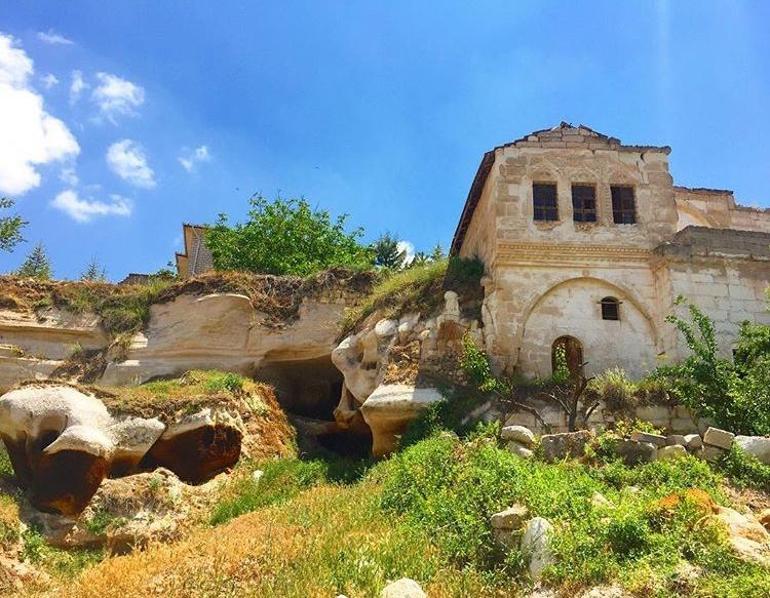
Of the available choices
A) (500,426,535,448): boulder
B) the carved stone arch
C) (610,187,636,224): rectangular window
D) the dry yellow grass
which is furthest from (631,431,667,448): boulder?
(610,187,636,224): rectangular window

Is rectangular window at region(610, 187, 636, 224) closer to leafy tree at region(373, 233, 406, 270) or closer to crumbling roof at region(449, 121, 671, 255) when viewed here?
crumbling roof at region(449, 121, 671, 255)

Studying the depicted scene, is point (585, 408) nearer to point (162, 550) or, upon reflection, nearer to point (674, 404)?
point (674, 404)

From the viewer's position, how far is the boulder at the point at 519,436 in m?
13.5

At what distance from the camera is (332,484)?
52.8 feet

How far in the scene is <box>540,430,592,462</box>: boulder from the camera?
42.3 ft

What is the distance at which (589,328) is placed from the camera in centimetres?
1731

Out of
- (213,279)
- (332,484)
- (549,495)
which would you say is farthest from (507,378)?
(213,279)

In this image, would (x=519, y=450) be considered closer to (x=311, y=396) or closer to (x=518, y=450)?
(x=518, y=450)

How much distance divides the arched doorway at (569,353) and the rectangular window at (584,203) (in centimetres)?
308

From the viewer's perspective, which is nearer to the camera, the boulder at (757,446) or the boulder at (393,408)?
the boulder at (757,446)

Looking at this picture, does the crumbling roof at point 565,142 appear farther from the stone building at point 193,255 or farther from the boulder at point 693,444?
the stone building at point 193,255

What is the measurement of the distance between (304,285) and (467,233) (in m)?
5.35

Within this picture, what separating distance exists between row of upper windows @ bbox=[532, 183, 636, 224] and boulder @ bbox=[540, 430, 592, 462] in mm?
6683

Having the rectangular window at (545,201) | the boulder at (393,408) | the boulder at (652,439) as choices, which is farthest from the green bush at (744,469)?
the rectangular window at (545,201)
